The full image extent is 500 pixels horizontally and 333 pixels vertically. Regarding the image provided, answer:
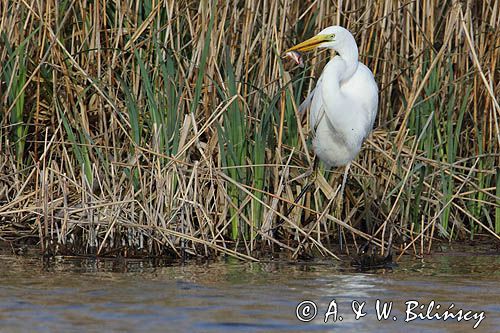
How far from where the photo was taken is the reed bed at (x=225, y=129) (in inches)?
190

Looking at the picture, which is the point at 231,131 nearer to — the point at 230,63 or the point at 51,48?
the point at 230,63

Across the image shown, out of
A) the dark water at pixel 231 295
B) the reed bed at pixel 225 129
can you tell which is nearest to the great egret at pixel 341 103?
the reed bed at pixel 225 129

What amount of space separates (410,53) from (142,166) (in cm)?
177

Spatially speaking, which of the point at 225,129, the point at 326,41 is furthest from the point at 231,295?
the point at 326,41

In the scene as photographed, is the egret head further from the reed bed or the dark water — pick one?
the dark water

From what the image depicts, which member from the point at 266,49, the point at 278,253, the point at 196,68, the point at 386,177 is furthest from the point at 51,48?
the point at 386,177

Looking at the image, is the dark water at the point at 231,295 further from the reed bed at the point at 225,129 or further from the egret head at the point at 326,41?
the egret head at the point at 326,41

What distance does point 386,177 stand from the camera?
5504mm

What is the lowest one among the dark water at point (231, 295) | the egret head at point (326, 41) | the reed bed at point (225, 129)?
the dark water at point (231, 295)

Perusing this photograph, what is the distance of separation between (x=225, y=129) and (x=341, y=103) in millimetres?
726

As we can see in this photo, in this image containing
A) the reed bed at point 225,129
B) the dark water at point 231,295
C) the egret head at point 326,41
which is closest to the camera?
the dark water at point 231,295

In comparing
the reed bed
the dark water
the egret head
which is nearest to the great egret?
the egret head

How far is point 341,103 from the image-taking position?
538 centimetres

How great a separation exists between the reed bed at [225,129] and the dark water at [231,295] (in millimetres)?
222
